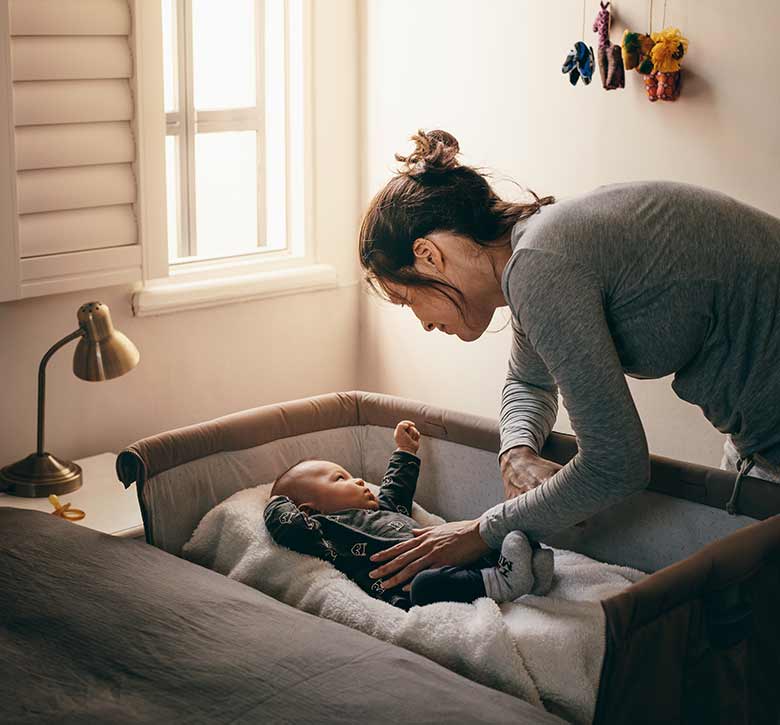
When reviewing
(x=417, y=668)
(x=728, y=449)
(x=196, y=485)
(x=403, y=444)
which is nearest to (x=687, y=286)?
(x=728, y=449)

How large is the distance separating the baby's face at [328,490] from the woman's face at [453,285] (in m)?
0.46

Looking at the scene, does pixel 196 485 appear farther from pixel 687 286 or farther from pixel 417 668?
pixel 687 286

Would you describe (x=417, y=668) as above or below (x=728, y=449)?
below

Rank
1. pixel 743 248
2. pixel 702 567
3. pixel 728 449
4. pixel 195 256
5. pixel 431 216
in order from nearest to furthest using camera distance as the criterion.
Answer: pixel 702 567, pixel 743 248, pixel 431 216, pixel 728 449, pixel 195 256

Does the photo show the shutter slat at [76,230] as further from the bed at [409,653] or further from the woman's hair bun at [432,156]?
the woman's hair bun at [432,156]

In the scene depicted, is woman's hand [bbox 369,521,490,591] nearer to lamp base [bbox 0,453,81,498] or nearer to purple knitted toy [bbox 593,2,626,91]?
lamp base [bbox 0,453,81,498]

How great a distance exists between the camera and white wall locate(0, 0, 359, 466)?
93.7 inches

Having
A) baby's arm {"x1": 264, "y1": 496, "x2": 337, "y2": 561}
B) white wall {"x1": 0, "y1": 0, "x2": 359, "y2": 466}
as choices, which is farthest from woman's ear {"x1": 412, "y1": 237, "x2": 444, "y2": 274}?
white wall {"x1": 0, "y1": 0, "x2": 359, "y2": 466}

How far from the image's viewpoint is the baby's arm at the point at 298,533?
179cm

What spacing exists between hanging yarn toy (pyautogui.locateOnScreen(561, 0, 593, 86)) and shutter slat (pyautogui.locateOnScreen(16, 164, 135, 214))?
990mm

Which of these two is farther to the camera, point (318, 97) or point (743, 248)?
point (318, 97)

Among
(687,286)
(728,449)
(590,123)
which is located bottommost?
(728,449)

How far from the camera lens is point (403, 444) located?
2.09 metres

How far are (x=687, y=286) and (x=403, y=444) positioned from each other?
33.0 inches
